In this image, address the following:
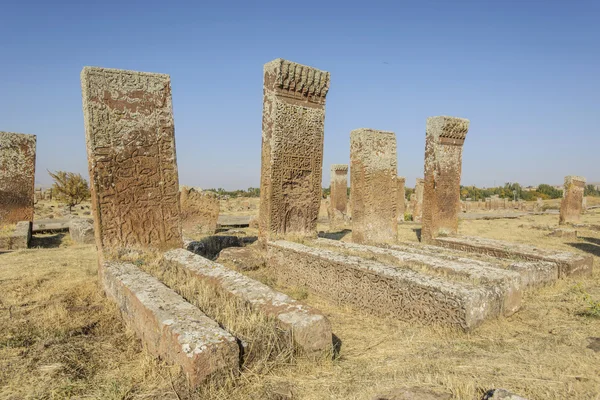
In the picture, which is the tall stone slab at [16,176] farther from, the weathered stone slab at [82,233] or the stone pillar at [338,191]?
the stone pillar at [338,191]

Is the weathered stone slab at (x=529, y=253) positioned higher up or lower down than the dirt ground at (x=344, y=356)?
higher up

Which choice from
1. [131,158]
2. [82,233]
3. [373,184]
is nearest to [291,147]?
[373,184]

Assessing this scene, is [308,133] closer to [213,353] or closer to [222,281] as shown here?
[222,281]

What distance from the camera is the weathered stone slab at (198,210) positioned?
1109 centimetres

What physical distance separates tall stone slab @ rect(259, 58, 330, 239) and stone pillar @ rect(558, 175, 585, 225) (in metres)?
12.2

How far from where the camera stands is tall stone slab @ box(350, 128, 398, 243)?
7289 millimetres

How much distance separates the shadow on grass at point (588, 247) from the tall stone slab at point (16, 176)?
13142 millimetres

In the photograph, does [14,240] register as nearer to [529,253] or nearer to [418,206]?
[529,253]

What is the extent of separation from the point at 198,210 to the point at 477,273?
854 centimetres

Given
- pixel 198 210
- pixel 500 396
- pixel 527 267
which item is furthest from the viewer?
pixel 198 210

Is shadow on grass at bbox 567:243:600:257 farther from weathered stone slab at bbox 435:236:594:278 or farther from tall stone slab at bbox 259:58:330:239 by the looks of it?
tall stone slab at bbox 259:58:330:239

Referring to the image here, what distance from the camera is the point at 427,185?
823 cm

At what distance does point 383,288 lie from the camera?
4.19m

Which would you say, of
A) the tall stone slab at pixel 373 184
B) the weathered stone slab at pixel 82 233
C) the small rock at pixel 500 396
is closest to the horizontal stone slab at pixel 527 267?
the tall stone slab at pixel 373 184
